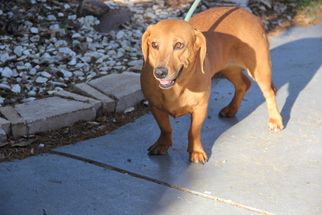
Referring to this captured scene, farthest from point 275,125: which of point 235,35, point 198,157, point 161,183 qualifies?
point 161,183

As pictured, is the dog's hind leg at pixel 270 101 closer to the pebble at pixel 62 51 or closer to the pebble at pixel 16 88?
the pebble at pixel 62 51

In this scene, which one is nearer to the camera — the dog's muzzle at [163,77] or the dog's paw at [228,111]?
the dog's muzzle at [163,77]

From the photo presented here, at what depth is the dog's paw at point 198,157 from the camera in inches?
136

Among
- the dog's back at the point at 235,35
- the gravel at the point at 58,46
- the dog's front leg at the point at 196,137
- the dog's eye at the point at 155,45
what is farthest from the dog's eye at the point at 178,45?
the gravel at the point at 58,46

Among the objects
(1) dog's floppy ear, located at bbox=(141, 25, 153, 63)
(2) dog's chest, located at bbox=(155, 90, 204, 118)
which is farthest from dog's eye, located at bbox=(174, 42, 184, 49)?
(2) dog's chest, located at bbox=(155, 90, 204, 118)

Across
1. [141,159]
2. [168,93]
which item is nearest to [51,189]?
[141,159]

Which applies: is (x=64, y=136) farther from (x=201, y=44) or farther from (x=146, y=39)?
(x=201, y=44)

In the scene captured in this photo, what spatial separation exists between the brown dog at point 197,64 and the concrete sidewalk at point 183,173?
7.3 inches

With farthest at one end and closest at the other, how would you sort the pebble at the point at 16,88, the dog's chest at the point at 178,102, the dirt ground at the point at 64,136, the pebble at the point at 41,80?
1. the pebble at the point at 41,80
2. the pebble at the point at 16,88
3. the dirt ground at the point at 64,136
4. the dog's chest at the point at 178,102

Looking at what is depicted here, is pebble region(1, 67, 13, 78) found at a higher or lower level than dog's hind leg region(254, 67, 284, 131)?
lower

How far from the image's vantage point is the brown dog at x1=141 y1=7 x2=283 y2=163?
3121 mm

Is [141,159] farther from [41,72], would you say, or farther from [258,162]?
[41,72]

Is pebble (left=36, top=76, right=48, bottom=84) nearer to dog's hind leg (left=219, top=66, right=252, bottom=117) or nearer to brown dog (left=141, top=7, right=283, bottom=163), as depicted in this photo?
brown dog (left=141, top=7, right=283, bottom=163)

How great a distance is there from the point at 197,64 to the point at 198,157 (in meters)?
0.68
